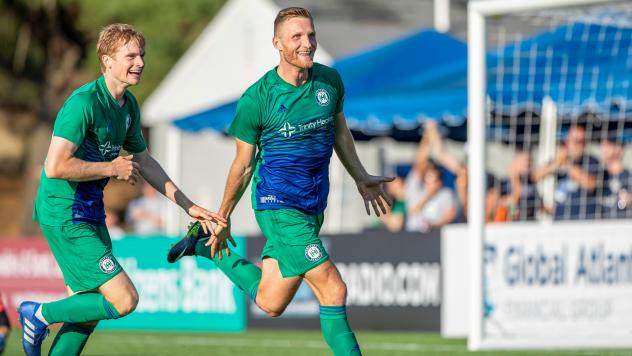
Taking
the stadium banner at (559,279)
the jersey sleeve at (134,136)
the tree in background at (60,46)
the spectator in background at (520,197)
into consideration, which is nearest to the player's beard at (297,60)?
the jersey sleeve at (134,136)

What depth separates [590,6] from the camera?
12.3 m

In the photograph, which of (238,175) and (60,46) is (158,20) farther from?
(238,175)

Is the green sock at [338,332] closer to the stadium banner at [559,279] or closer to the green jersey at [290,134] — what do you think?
the green jersey at [290,134]

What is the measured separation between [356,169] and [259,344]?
4911mm

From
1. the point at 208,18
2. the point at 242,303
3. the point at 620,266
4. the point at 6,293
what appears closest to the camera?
the point at 620,266

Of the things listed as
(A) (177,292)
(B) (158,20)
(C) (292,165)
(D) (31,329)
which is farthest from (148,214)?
(C) (292,165)

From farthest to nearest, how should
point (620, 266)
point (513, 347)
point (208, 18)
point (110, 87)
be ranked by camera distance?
1. point (208, 18)
2. point (620, 266)
3. point (513, 347)
4. point (110, 87)

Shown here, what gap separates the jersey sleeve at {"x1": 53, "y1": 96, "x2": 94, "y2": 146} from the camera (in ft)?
25.3

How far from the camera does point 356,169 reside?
28.1 ft

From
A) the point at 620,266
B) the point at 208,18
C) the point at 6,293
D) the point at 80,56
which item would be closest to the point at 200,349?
the point at 620,266

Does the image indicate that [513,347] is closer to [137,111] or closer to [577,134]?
[577,134]

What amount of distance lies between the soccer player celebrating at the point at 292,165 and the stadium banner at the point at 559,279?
17.1ft

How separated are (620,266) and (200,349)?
4253mm

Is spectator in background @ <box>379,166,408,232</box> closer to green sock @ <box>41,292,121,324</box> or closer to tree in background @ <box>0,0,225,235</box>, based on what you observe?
green sock @ <box>41,292,121,324</box>
